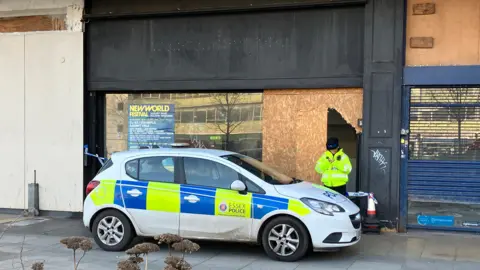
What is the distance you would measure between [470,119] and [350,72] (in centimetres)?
223

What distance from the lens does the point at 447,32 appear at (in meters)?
8.80

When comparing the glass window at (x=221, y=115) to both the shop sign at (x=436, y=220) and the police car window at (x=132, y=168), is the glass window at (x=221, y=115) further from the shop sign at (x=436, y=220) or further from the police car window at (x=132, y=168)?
the shop sign at (x=436, y=220)

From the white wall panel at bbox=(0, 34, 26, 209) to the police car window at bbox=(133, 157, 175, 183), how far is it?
468 centimetres

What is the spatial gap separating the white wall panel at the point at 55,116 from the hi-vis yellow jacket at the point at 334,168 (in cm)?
514

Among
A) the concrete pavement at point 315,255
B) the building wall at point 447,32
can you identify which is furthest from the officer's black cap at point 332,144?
the building wall at point 447,32

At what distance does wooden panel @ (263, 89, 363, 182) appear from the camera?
9.44 meters

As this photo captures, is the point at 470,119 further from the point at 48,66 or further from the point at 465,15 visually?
the point at 48,66

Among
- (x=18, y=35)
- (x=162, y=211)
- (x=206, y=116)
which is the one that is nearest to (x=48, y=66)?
(x=18, y=35)

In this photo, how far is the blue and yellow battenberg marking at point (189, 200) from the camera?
6.84 m

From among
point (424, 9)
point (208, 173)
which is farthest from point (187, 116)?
point (424, 9)

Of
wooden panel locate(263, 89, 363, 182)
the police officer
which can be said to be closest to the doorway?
wooden panel locate(263, 89, 363, 182)

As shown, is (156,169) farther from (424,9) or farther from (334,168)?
(424,9)

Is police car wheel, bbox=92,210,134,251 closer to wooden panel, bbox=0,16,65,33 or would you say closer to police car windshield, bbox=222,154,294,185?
police car windshield, bbox=222,154,294,185

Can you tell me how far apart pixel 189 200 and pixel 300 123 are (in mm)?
3324
